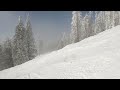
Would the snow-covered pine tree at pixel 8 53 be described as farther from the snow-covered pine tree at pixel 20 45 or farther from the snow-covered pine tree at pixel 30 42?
the snow-covered pine tree at pixel 30 42

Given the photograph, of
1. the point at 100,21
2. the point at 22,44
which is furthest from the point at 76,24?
the point at 100,21

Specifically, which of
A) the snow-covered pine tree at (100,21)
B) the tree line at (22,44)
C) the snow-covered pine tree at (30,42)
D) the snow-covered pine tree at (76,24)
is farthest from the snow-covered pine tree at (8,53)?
the snow-covered pine tree at (100,21)

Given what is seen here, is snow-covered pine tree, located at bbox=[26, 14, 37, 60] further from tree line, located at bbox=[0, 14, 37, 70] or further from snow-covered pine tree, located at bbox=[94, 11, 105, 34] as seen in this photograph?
snow-covered pine tree, located at bbox=[94, 11, 105, 34]

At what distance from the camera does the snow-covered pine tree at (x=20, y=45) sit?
44.6m

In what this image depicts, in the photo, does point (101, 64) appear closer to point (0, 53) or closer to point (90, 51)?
point (90, 51)

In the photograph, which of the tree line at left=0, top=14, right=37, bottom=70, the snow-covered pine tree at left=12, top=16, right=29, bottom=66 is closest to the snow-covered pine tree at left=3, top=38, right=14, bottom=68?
the tree line at left=0, top=14, right=37, bottom=70

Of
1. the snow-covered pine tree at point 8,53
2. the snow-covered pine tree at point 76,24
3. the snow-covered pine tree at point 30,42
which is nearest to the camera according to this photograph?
the snow-covered pine tree at point 30,42

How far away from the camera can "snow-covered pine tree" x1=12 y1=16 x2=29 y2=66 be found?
44.6m

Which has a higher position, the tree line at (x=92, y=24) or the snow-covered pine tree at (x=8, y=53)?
the tree line at (x=92, y=24)

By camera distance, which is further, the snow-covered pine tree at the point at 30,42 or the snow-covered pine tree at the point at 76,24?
the snow-covered pine tree at the point at 76,24

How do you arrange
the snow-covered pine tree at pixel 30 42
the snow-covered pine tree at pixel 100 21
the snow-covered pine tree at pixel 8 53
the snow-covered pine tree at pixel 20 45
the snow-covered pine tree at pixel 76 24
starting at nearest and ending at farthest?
the snow-covered pine tree at pixel 20 45, the snow-covered pine tree at pixel 30 42, the snow-covered pine tree at pixel 8 53, the snow-covered pine tree at pixel 76 24, the snow-covered pine tree at pixel 100 21

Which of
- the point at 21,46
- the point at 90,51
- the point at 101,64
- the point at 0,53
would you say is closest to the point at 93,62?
the point at 101,64
